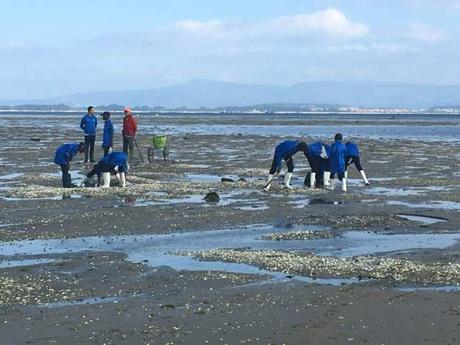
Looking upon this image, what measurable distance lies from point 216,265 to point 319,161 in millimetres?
11477

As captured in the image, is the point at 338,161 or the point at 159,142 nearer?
the point at 338,161

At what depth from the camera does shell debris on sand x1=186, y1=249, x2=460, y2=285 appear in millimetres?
11117

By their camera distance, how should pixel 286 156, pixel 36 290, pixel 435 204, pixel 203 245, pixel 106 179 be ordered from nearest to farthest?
→ pixel 36 290
pixel 203 245
pixel 435 204
pixel 106 179
pixel 286 156

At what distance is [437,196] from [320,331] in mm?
13609

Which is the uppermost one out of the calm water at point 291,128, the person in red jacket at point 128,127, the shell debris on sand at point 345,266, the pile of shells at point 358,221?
the person in red jacket at point 128,127

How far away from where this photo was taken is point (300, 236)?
1470 centimetres

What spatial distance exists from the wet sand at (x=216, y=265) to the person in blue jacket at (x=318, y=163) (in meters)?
0.92

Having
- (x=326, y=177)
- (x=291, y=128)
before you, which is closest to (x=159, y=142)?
(x=326, y=177)

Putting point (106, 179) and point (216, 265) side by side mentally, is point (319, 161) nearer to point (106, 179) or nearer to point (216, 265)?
point (106, 179)

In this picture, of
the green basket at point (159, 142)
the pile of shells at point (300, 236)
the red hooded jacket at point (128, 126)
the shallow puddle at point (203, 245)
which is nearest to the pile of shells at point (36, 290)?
the shallow puddle at point (203, 245)

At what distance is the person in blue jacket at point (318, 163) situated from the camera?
23.0 meters

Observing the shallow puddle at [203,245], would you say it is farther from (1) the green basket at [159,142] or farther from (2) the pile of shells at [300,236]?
(1) the green basket at [159,142]

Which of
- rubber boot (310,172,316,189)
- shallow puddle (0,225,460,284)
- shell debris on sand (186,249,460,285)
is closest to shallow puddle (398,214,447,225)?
shallow puddle (0,225,460,284)

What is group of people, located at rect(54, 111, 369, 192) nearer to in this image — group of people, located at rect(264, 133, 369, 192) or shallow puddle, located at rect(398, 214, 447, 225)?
group of people, located at rect(264, 133, 369, 192)
